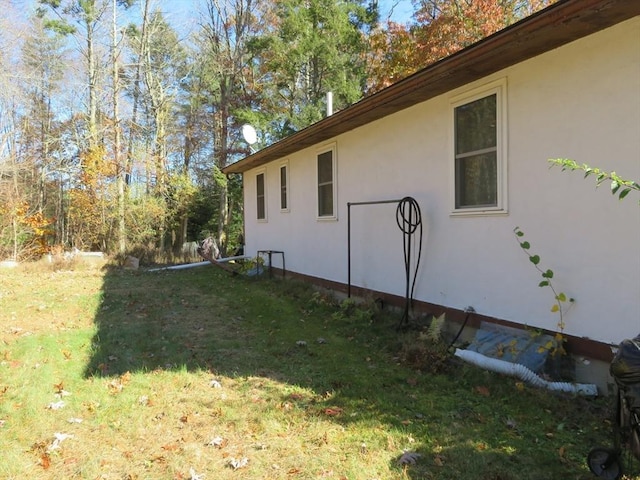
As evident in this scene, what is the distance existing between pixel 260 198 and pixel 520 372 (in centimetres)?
967

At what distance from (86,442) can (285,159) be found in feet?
26.5

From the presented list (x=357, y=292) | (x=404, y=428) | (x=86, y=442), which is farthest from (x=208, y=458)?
(x=357, y=292)

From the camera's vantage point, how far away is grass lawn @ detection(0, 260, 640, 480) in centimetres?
283

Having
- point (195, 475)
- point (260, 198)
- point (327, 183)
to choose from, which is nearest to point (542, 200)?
point (195, 475)

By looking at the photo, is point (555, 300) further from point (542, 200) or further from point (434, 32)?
point (434, 32)

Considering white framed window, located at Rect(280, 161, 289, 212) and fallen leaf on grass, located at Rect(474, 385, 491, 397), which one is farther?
white framed window, located at Rect(280, 161, 289, 212)

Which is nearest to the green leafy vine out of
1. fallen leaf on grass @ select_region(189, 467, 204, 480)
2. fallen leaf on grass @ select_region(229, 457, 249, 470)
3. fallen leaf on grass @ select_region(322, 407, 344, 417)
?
fallen leaf on grass @ select_region(322, 407, 344, 417)

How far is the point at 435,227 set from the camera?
5.69 meters

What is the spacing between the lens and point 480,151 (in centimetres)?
496

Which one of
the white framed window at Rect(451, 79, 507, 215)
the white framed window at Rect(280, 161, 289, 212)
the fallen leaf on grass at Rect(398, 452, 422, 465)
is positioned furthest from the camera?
the white framed window at Rect(280, 161, 289, 212)

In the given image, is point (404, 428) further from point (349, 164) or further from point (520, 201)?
point (349, 164)

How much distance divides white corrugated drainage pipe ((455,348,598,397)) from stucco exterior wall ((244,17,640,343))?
42 centimetres

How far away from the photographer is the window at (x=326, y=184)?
8.34 meters

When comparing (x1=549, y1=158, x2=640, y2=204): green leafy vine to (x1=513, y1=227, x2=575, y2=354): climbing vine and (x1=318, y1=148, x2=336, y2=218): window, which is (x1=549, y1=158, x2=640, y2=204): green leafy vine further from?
(x1=318, y1=148, x2=336, y2=218): window
